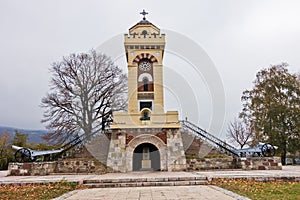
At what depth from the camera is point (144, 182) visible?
978 cm

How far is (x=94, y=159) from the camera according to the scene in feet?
52.3

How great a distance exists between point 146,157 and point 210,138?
4748 millimetres

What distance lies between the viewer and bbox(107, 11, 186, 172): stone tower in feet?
49.0

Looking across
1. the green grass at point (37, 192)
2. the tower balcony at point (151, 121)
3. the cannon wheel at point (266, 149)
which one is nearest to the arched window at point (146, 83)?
the tower balcony at point (151, 121)

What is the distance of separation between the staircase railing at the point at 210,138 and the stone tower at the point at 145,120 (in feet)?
9.93

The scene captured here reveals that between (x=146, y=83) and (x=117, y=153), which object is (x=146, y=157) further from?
(x=146, y=83)

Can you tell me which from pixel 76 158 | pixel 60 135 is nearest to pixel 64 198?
pixel 76 158

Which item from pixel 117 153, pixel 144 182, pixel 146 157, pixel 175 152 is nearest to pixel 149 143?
pixel 146 157

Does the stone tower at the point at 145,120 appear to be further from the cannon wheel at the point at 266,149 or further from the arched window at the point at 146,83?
the cannon wheel at the point at 266,149

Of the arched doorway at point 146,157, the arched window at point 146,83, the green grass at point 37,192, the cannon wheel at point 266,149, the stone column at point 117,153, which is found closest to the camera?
the green grass at point 37,192

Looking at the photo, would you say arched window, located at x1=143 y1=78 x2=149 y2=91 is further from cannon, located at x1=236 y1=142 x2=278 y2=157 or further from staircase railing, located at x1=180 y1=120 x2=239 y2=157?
cannon, located at x1=236 y1=142 x2=278 y2=157

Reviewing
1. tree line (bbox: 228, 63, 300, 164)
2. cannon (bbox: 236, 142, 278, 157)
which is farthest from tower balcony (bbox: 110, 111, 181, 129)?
tree line (bbox: 228, 63, 300, 164)

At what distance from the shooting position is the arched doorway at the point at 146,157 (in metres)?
16.0

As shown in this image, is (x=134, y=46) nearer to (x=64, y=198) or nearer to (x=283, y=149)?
(x=64, y=198)
